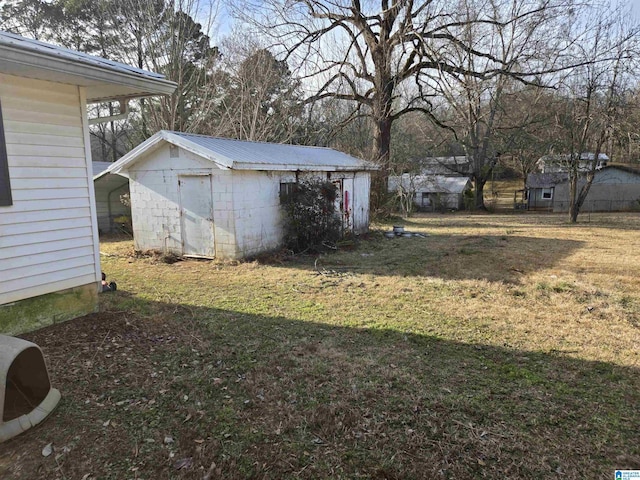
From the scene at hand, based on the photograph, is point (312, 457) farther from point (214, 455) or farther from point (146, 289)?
point (146, 289)

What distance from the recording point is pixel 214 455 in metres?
2.71

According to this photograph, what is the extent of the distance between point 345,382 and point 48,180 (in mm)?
3991

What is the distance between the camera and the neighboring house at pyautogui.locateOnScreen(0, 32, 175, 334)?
13.7 ft

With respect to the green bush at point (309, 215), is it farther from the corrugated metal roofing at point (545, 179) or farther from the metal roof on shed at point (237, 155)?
the corrugated metal roofing at point (545, 179)

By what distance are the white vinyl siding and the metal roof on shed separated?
12.5 ft

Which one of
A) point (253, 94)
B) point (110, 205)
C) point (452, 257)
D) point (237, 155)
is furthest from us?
point (253, 94)

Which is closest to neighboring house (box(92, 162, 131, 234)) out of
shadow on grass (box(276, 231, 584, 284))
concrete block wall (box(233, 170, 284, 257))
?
concrete block wall (box(233, 170, 284, 257))

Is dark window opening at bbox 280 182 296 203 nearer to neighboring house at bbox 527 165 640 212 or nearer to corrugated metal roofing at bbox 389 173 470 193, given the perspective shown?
corrugated metal roofing at bbox 389 173 470 193

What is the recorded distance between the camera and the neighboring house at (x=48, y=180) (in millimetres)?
4188

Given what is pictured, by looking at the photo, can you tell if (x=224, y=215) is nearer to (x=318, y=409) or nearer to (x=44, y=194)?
(x=44, y=194)

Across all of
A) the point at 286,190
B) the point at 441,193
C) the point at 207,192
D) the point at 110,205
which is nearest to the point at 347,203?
the point at 286,190

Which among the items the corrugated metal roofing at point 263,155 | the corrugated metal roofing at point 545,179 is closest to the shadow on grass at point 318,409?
the corrugated metal roofing at point 263,155

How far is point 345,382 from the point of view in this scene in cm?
374

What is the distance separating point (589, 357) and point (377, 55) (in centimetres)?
1581
